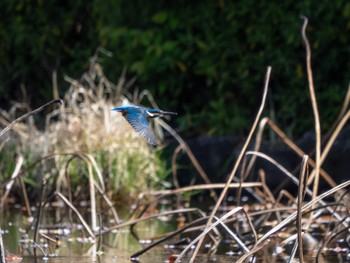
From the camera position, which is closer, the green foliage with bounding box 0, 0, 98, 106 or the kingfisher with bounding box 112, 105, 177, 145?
the kingfisher with bounding box 112, 105, 177, 145

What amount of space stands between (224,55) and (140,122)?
20.8 feet

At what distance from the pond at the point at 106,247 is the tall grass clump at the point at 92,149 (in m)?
1.51

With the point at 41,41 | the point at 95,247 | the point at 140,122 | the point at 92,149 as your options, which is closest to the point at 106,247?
the point at 95,247

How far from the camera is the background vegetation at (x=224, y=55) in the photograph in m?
11.0

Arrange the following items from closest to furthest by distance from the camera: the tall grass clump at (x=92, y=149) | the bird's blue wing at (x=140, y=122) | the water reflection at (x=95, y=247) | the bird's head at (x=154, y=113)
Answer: the bird's blue wing at (x=140, y=122) → the bird's head at (x=154, y=113) → the water reflection at (x=95, y=247) → the tall grass clump at (x=92, y=149)

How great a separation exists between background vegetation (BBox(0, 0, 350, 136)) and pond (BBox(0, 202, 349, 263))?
10.0ft

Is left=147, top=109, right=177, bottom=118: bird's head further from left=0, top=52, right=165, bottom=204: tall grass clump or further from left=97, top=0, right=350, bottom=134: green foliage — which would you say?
left=97, top=0, right=350, bottom=134: green foliage

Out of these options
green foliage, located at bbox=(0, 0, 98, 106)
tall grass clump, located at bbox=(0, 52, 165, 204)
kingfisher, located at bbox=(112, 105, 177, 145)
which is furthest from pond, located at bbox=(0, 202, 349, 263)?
green foliage, located at bbox=(0, 0, 98, 106)

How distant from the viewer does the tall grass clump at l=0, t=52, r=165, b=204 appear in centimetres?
1019

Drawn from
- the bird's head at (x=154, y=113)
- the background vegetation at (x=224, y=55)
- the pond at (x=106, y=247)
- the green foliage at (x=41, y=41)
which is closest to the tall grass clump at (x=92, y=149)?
the background vegetation at (x=224, y=55)

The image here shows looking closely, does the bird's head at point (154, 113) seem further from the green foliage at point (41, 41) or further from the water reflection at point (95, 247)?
the green foliage at point (41, 41)

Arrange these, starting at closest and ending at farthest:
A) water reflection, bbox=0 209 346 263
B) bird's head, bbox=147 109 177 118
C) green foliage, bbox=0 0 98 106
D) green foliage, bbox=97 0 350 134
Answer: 1. bird's head, bbox=147 109 177 118
2. water reflection, bbox=0 209 346 263
3. green foliage, bbox=97 0 350 134
4. green foliage, bbox=0 0 98 106

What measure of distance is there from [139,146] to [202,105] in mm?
2224

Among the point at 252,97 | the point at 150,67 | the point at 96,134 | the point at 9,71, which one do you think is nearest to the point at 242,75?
the point at 252,97
